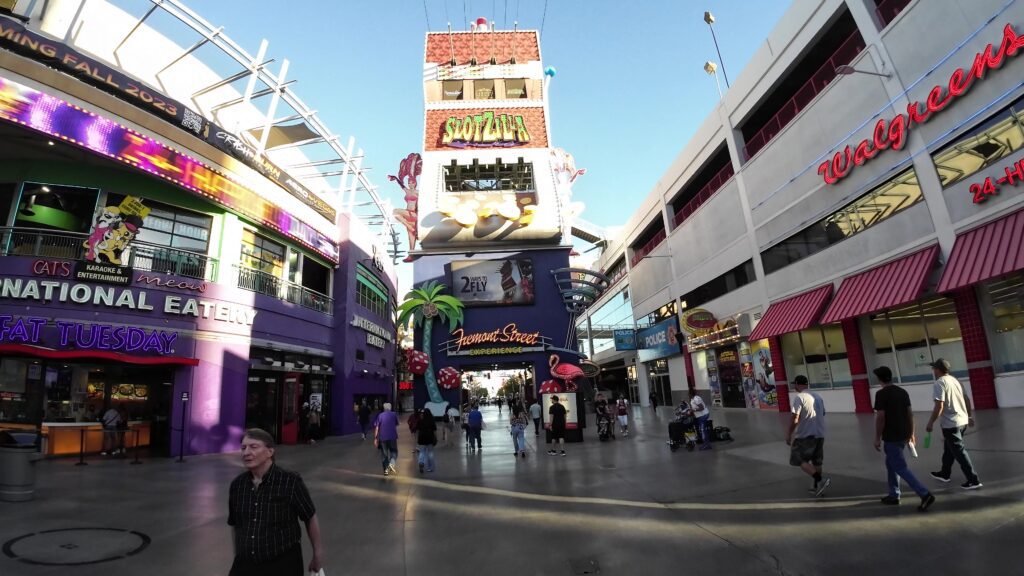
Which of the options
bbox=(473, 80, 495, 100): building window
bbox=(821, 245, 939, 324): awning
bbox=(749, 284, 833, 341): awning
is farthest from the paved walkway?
bbox=(473, 80, 495, 100): building window

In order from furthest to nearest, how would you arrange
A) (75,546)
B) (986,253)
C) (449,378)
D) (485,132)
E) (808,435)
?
(485,132) → (449,378) → (986,253) → (808,435) → (75,546)

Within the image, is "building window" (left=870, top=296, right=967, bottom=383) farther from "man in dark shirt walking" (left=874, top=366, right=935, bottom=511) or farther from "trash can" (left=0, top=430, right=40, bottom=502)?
"trash can" (left=0, top=430, right=40, bottom=502)

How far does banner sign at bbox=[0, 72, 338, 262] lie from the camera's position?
1338cm

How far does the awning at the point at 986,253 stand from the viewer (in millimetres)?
12523

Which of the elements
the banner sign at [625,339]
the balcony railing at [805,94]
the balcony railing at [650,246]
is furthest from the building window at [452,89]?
the banner sign at [625,339]

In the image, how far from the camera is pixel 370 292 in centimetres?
3120

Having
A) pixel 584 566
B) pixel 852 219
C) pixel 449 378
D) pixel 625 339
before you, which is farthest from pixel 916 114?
pixel 625 339

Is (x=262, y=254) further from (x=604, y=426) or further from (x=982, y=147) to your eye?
(x=982, y=147)

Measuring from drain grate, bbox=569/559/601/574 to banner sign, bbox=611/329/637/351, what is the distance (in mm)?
36897

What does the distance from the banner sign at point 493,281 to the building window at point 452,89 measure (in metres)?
12.9

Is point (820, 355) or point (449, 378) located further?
point (449, 378)

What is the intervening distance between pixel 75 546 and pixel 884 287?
21.4 m

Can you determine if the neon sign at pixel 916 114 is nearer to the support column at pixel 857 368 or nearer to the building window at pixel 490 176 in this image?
the support column at pixel 857 368

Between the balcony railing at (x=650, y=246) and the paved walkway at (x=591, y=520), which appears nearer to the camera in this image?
the paved walkway at (x=591, y=520)
